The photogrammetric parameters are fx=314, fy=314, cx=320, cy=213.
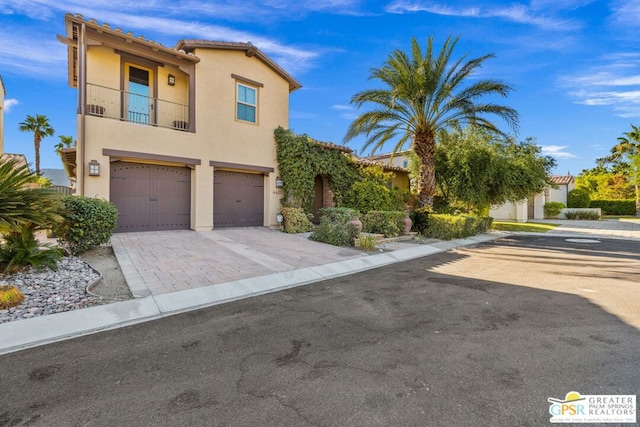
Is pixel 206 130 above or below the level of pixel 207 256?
above

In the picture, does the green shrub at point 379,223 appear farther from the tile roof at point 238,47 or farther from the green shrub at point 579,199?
the green shrub at point 579,199

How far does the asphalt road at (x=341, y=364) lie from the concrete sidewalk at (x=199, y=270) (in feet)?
1.56

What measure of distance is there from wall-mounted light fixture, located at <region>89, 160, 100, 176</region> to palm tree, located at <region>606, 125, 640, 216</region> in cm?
4730

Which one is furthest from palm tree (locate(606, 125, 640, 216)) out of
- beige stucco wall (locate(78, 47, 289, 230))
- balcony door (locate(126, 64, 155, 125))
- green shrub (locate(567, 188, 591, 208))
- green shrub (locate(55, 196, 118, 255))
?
green shrub (locate(55, 196, 118, 255))

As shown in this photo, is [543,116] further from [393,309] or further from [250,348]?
[250,348]

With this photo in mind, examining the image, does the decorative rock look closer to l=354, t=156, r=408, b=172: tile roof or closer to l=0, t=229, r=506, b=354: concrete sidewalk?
l=0, t=229, r=506, b=354: concrete sidewalk

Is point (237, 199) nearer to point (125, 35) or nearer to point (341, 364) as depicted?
point (125, 35)

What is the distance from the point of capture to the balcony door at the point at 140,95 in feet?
40.3

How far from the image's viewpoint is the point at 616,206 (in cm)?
3547

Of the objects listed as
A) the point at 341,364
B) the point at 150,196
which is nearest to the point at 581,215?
the point at 150,196

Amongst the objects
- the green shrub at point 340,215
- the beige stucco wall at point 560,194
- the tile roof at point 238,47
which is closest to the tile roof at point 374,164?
the green shrub at point 340,215

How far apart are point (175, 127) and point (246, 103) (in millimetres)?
3207

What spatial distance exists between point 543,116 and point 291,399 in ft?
82.6

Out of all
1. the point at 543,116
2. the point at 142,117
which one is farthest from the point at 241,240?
the point at 543,116
